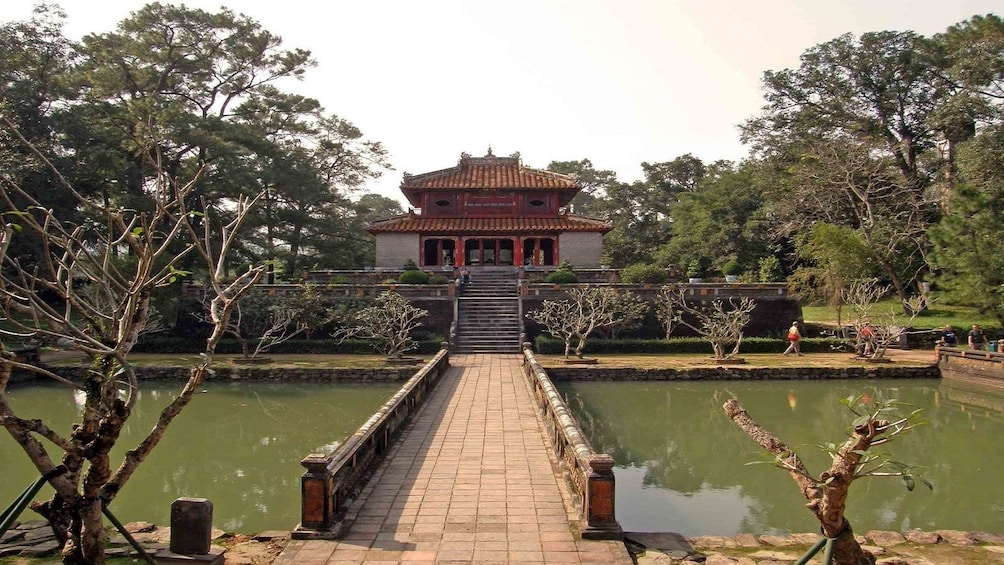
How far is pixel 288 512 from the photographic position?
843 cm

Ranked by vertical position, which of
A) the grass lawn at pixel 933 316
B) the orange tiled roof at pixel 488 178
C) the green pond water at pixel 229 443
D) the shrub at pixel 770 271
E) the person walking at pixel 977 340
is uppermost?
the orange tiled roof at pixel 488 178

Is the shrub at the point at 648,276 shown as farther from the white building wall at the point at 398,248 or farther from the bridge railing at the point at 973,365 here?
the white building wall at the point at 398,248

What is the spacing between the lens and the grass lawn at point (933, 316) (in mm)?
25125

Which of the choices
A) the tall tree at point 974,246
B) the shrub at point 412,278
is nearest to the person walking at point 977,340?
the tall tree at point 974,246

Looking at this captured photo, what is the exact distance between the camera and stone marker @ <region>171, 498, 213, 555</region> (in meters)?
5.61

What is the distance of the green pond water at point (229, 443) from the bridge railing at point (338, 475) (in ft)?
1.30

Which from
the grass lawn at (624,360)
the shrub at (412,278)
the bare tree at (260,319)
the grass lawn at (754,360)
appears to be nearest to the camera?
the grass lawn at (754,360)

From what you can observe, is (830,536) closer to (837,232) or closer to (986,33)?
(837,232)

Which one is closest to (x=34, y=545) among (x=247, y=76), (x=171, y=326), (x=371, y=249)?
(x=171, y=326)

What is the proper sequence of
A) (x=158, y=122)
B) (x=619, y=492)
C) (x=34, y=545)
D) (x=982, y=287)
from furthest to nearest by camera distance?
(x=158, y=122), (x=982, y=287), (x=619, y=492), (x=34, y=545)

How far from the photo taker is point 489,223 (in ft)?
107

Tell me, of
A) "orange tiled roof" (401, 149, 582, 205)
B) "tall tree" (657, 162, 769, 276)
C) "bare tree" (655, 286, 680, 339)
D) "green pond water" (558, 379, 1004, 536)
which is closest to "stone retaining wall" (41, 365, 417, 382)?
"green pond water" (558, 379, 1004, 536)

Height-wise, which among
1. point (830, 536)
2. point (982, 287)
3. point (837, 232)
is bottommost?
point (830, 536)

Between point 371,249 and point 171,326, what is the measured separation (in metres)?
15.1
